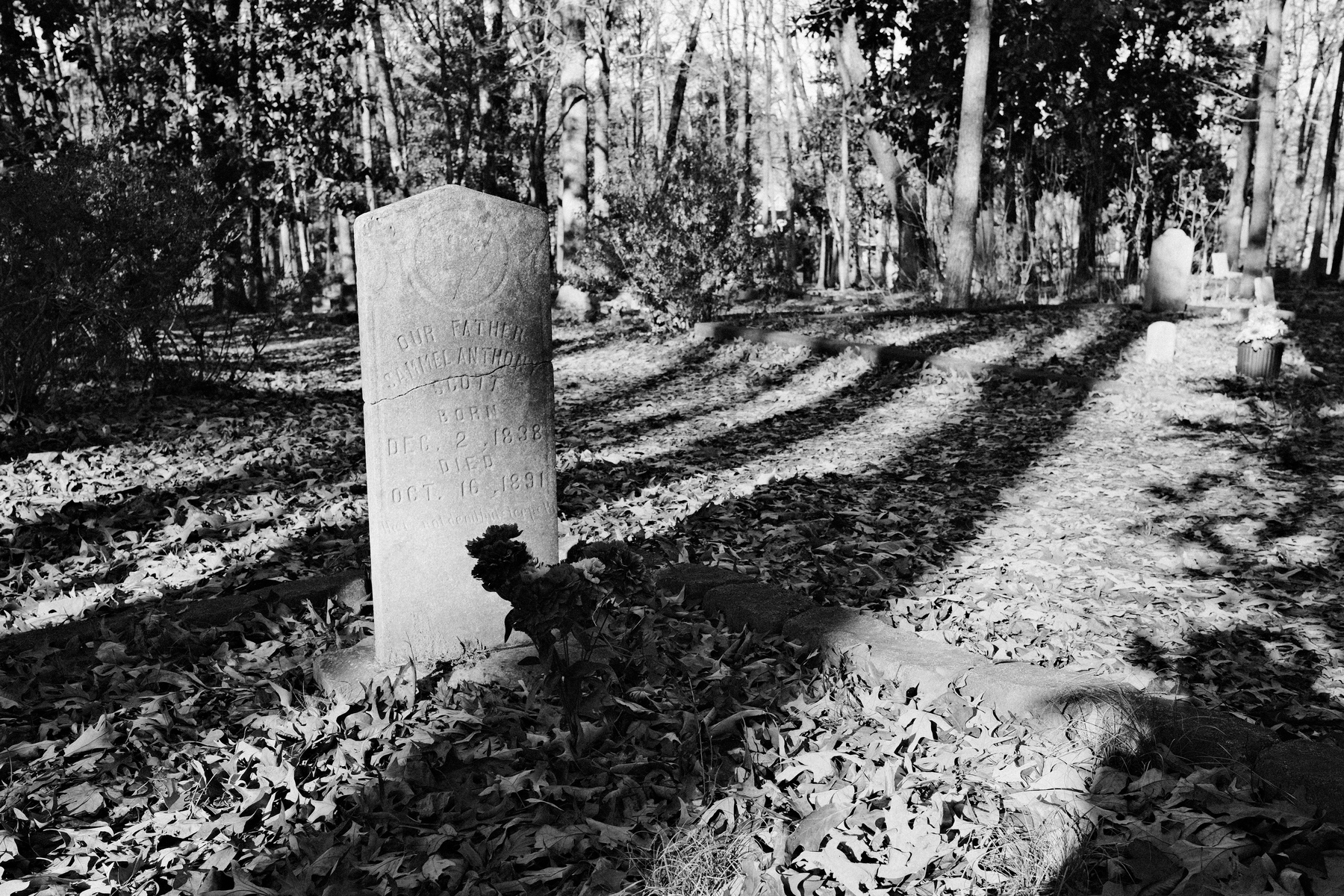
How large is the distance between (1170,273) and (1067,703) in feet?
47.0

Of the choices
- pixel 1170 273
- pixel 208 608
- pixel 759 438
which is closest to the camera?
pixel 208 608

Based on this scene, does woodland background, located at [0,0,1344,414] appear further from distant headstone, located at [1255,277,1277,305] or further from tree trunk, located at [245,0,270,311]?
distant headstone, located at [1255,277,1277,305]

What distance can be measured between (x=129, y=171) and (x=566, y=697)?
6.98 metres

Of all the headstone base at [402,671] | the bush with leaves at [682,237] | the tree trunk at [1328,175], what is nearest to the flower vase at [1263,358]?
the bush with leaves at [682,237]

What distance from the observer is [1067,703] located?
2.99 meters

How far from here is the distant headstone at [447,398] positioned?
356 centimetres

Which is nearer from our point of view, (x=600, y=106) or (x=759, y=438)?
(x=759, y=438)

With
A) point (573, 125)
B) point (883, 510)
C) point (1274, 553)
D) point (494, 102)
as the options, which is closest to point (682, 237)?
point (573, 125)

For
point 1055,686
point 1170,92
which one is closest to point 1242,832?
point 1055,686

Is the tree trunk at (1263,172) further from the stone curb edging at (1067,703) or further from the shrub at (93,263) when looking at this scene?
the shrub at (93,263)

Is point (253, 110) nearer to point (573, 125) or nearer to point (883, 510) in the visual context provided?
point (573, 125)

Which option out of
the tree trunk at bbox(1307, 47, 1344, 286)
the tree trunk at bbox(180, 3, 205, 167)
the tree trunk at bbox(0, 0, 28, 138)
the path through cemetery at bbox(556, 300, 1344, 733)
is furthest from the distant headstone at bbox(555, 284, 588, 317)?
the tree trunk at bbox(1307, 47, 1344, 286)

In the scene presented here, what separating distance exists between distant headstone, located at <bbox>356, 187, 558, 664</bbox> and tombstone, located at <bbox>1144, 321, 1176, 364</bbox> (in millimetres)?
9318

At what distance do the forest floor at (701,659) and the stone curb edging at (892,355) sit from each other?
3.28ft
